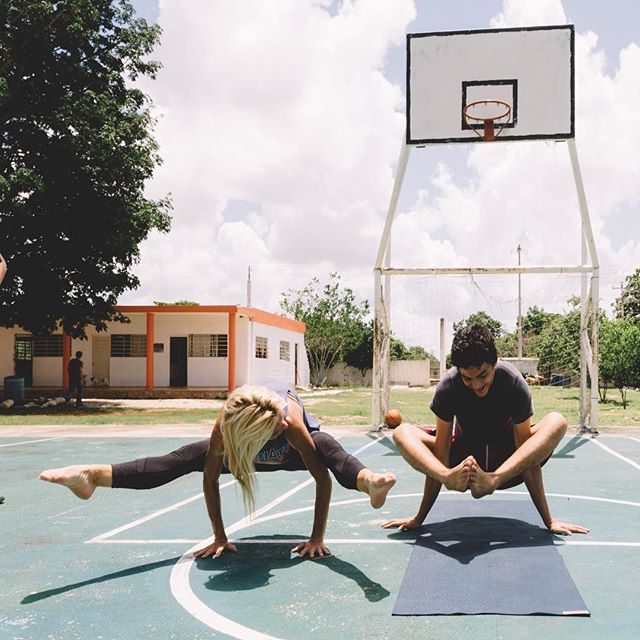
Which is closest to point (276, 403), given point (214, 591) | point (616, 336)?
point (214, 591)

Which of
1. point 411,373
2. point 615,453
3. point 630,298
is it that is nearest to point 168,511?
point 615,453

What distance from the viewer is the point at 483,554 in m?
4.49

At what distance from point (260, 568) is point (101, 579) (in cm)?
A: 93

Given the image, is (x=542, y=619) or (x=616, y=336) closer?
(x=542, y=619)

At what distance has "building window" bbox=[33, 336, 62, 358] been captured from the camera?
93.4 feet

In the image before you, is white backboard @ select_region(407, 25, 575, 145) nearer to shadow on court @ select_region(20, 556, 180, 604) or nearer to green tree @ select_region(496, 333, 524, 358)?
shadow on court @ select_region(20, 556, 180, 604)

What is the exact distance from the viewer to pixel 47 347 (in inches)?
1124

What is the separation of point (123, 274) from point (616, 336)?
16.1m

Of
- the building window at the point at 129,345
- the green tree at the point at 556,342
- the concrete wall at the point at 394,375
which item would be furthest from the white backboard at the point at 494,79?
the concrete wall at the point at 394,375

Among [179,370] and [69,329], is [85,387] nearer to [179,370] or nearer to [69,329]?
[179,370]

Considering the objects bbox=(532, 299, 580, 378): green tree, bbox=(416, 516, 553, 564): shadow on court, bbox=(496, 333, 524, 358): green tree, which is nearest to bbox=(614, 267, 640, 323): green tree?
bbox=(532, 299, 580, 378): green tree

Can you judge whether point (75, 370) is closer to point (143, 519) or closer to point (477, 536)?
point (143, 519)

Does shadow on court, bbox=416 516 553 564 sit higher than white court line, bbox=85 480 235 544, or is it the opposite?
shadow on court, bbox=416 516 553 564

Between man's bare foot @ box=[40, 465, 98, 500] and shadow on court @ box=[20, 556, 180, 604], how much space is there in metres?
0.49
